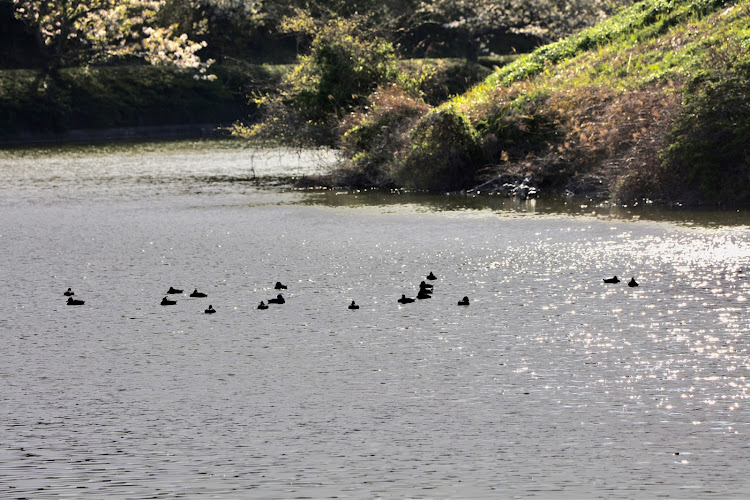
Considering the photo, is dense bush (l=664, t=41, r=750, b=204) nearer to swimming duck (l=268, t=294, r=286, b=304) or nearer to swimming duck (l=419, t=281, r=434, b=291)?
swimming duck (l=419, t=281, r=434, b=291)

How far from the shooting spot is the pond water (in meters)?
6.82

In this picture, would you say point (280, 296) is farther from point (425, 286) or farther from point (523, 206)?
point (523, 206)

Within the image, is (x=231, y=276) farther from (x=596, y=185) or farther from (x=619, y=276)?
(x=596, y=185)

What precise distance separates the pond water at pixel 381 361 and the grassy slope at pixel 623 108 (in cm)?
249

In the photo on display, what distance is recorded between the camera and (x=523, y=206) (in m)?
21.9

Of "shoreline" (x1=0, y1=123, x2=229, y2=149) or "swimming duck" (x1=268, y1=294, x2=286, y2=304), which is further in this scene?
"shoreline" (x1=0, y1=123, x2=229, y2=149)

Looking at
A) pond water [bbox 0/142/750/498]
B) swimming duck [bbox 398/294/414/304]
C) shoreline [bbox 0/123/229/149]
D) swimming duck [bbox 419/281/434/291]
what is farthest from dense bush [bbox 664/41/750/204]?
shoreline [bbox 0/123/229/149]

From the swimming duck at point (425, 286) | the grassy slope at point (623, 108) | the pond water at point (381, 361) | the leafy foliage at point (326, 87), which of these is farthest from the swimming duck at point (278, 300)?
the leafy foliage at point (326, 87)

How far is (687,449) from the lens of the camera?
279 inches

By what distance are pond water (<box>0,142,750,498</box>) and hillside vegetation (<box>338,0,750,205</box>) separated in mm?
2289

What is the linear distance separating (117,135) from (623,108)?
112ft

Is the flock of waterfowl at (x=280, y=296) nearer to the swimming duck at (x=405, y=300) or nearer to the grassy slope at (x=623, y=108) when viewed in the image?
the swimming duck at (x=405, y=300)

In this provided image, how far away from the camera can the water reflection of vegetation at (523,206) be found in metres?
19.2

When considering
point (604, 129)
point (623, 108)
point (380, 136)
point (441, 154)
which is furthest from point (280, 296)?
point (380, 136)
